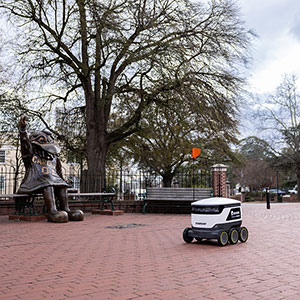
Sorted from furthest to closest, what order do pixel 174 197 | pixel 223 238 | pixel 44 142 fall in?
1. pixel 174 197
2. pixel 44 142
3. pixel 223 238

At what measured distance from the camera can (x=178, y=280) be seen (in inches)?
190

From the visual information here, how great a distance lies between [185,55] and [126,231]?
8.84 m

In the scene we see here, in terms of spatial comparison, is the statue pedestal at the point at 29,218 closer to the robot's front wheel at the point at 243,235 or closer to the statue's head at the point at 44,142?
the statue's head at the point at 44,142

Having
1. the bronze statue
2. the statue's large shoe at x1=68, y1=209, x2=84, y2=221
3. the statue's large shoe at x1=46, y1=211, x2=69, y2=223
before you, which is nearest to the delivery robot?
the statue's large shoe at x1=46, y1=211, x2=69, y2=223

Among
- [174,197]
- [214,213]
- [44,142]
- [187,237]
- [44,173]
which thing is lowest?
[187,237]

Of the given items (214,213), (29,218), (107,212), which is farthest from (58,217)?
(214,213)

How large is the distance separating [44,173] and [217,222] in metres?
6.33

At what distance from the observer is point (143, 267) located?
5570 millimetres

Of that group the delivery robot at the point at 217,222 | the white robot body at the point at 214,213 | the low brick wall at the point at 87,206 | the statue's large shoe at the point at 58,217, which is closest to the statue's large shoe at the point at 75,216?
the statue's large shoe at the point at 58,217

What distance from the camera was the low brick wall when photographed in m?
14.1

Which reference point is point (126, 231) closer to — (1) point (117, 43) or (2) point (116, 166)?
(1) point (117, 43)

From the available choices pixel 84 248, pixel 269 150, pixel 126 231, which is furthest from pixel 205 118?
pixel 269 150

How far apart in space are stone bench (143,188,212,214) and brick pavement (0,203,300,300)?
19.8 ft

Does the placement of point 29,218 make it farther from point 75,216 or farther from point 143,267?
point 143,267
